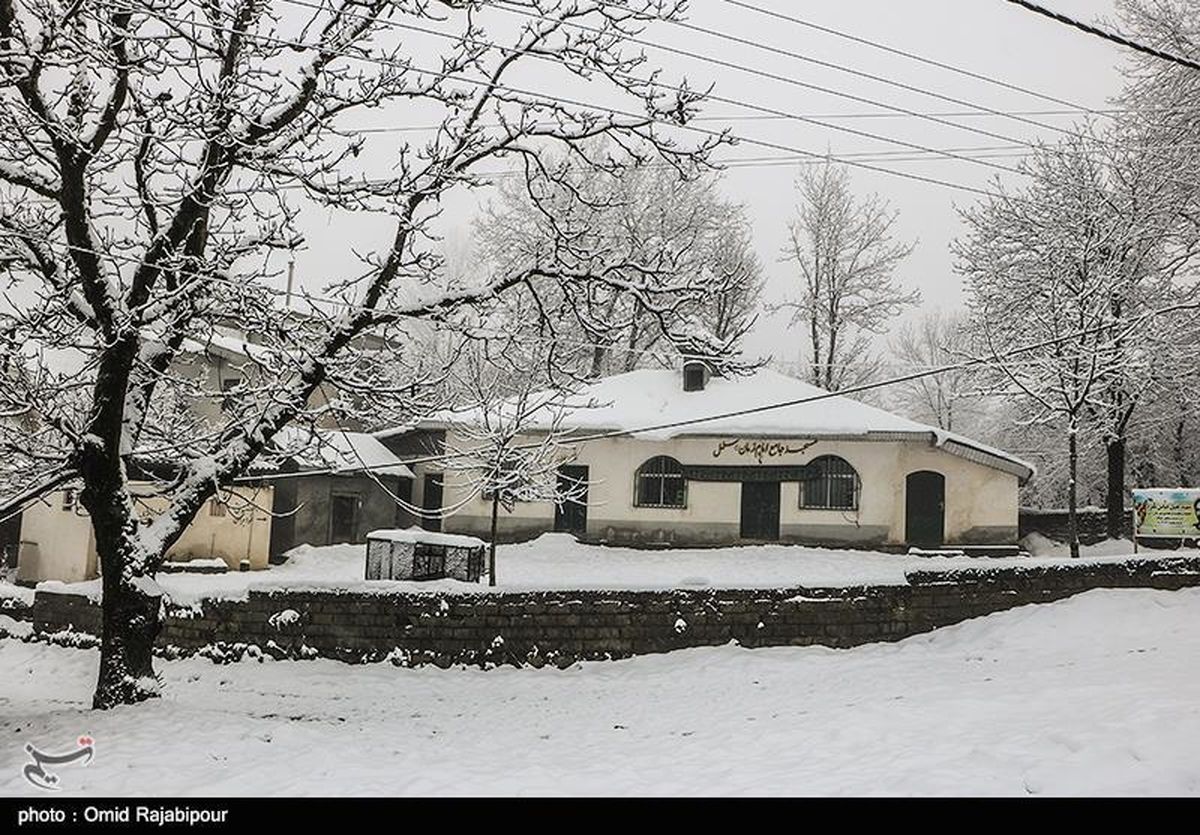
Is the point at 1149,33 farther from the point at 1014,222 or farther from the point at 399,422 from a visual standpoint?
the point at 399,422

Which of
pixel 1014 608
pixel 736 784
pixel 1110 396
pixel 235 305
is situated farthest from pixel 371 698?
pixel 1110 396

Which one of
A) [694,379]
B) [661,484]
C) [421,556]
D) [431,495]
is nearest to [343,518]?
[431,495]

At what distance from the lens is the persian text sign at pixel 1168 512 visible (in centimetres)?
1544

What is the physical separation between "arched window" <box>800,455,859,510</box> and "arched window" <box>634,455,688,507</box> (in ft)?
10.6

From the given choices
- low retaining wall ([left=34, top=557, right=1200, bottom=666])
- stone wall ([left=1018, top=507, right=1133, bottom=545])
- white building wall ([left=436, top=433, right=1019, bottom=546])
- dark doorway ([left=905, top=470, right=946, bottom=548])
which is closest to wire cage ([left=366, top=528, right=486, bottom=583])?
low retaining wall ([left=34, top=557, right=1200, bottom=666])

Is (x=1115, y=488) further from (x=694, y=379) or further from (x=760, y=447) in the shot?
(x=694, y=379)

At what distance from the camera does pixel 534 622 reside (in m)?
12.4

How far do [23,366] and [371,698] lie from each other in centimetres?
503

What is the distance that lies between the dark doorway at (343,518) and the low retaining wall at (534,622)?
1462 cm

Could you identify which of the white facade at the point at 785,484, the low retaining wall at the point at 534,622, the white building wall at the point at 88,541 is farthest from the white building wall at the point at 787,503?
the low retaining wall at the point at 534,622

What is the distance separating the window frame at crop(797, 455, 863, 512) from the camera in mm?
24812

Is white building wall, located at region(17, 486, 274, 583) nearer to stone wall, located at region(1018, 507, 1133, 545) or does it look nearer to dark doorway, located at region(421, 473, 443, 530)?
dark doorway, located at region(421, 473, 443, 530)

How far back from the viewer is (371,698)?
10812 mm

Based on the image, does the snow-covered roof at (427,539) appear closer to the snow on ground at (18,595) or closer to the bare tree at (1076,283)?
the snow on ground at (18,595)
